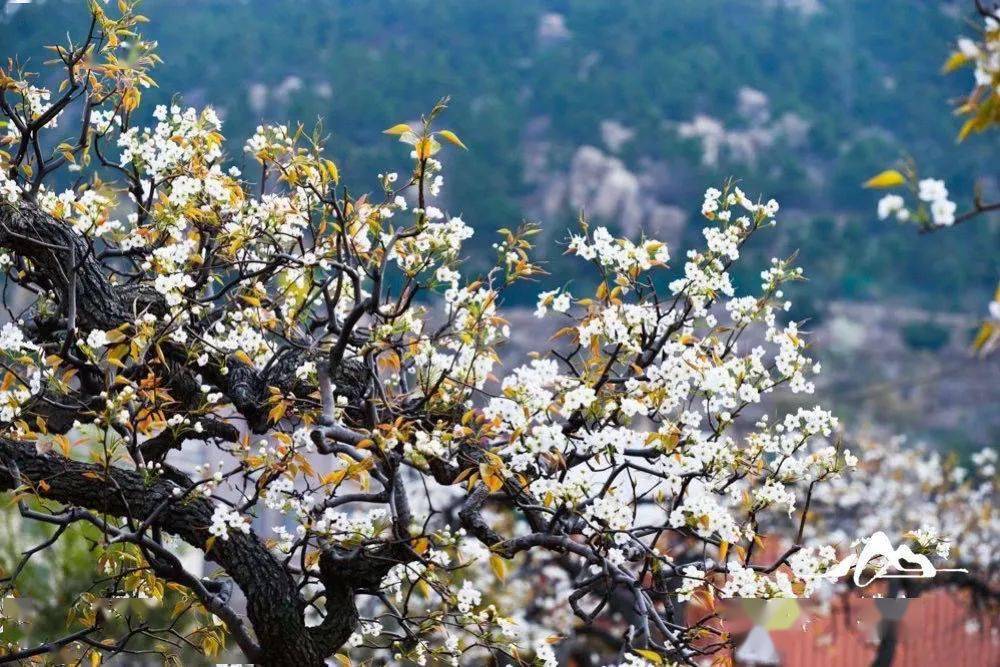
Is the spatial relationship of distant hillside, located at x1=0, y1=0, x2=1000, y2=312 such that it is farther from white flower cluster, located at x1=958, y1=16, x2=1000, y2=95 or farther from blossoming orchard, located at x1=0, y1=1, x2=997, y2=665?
white flower cluster, located at x1=958, y1=16, x2=1000, y2=95

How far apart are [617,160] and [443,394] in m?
21.8

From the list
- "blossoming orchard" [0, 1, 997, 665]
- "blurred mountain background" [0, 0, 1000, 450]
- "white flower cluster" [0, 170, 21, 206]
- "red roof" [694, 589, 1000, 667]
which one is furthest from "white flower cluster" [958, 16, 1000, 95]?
"blurred mountain background" [0, 0, 1000, 450]

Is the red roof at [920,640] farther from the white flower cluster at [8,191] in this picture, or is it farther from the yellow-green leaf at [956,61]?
the yellow-green leaf at [956,61]

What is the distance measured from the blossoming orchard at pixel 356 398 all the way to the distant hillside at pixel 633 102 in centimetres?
1833

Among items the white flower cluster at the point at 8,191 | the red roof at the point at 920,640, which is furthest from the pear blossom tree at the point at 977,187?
the red roof at the point at 920,640

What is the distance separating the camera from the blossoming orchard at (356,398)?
7.60 ft

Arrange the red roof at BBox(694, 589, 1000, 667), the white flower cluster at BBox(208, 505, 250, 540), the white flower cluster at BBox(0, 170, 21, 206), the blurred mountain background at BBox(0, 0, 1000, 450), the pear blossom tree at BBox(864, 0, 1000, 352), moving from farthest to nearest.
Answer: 1. the blurred mountain background at BBox(0, 0, 1000, 450)
2. the red roof at BBox(694, 589, 1000, 667)
3. the white flower cluster at BBox(0, 170, 21, 206)
4. the white flower cluster at BBox(208, 505, 250, 540)
5. the pear blossom tree at BBox(864, 0, 1000, 352)

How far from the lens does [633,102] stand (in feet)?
79.9

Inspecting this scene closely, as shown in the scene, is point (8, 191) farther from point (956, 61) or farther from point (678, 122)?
point (678, 122)

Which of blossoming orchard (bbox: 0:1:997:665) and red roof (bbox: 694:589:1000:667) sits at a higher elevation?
red roof (bbox: 694:589:1000:667)

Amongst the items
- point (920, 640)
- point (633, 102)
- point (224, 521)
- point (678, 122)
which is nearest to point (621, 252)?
point (224, 521)

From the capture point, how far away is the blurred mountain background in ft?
73.7

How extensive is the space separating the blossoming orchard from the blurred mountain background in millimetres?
17998

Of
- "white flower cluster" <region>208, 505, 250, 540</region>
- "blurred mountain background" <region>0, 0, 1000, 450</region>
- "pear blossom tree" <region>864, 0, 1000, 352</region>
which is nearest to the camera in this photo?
"pear blossom tree" <region>864, 0, 1000, 352</region>
